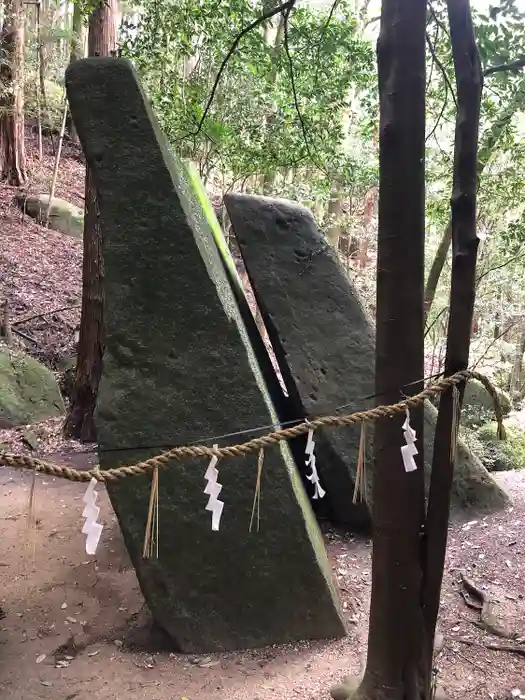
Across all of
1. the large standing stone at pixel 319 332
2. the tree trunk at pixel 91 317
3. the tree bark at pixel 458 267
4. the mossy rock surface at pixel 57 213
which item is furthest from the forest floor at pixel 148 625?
the mossy rock surface at pixel 57 213

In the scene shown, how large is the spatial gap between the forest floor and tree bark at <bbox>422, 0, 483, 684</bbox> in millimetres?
931

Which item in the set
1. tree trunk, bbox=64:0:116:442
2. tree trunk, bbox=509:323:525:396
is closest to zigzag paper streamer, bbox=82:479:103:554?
tree trunk, bbox=64:0:116:442

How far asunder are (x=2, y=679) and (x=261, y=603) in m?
1.57

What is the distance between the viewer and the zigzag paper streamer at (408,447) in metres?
2.29

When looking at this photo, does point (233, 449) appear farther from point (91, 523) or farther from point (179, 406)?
point (179, 406)

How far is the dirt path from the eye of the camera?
315 centimetres

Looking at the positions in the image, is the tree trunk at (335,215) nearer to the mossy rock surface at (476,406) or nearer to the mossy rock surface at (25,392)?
the mossy rock surface at (476,406)

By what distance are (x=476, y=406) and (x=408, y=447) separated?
675 cm

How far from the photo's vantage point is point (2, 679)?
329 cm

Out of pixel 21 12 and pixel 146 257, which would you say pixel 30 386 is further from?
pixel 21 12

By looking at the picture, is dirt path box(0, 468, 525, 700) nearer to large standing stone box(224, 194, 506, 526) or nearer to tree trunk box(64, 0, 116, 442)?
large standing stone box(224, 194, 506, 526)

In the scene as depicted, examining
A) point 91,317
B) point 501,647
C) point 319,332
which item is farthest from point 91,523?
point 91,317

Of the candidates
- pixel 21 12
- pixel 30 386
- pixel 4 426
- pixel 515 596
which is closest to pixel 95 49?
pixel 30 386

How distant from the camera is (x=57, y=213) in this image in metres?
13.3
